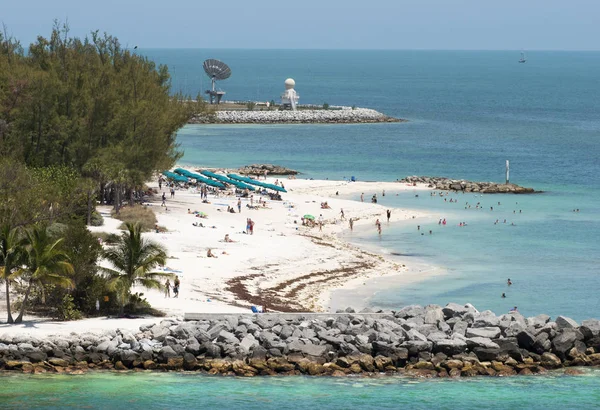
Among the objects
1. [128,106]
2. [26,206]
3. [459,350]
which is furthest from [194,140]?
[459,350]

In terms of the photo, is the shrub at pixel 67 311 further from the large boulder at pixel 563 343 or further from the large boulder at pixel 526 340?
the large boulder at pixel 563 343

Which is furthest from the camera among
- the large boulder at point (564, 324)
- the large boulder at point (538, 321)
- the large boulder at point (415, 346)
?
the large boulder at point (538, 321)

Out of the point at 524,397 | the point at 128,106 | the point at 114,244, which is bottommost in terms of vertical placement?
the point at 524,397

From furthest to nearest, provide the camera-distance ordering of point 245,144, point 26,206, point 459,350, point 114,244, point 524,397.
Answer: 1. point 245,144
2. point 26,206
3. point 114,244
4. point 459,350
5. point 524,397

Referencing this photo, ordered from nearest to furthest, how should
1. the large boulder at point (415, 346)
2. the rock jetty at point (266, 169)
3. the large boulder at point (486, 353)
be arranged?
1. the large boulder at point (415, 346)
2. the large boulder at point (486, 353)
3. the rock jetty at point (266, 169)

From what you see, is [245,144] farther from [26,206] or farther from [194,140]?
[26,206]

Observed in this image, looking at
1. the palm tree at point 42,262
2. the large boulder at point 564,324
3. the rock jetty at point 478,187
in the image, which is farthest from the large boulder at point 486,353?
the rock jetty at point 478,187

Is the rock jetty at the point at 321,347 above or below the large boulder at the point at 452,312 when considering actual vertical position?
below
